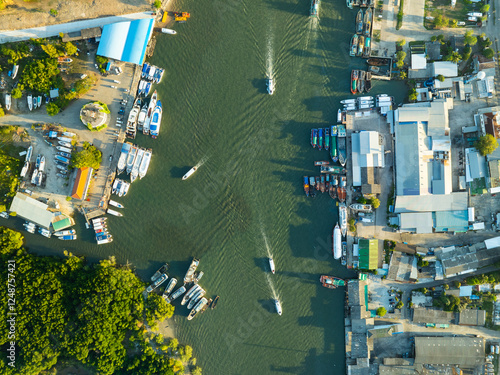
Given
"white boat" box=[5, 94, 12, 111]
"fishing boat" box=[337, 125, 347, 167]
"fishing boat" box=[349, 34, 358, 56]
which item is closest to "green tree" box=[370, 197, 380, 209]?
"fishing boat" box=[337, 125, 347, 167]

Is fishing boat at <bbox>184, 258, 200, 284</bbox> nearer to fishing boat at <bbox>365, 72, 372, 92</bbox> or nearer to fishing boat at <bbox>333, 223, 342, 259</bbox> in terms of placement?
fishing boat at <bbox>333, 223, 342, 259</bbox>

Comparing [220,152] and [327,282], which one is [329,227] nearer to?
[327,282]

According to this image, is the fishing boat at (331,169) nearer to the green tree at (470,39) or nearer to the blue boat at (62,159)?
the green tree at (470,39)

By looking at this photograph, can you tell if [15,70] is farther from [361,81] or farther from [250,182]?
[361,81]

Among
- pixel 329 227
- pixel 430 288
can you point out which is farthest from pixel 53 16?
pixel 430 288

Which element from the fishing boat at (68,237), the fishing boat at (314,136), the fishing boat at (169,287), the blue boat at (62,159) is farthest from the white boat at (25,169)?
the fishing boat at (314,136)

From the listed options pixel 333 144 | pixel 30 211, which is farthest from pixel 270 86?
pixel 30 211
